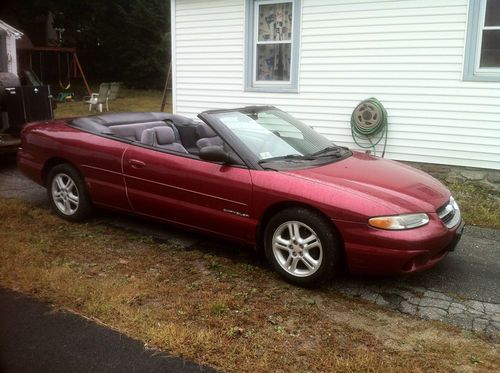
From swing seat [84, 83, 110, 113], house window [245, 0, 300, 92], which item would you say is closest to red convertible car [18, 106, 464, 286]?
house window [245, 0, 300, 92]

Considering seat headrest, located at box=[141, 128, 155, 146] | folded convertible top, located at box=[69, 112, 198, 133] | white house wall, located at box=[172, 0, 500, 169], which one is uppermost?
white house wall, located at box=[172, 0, 500, 169]

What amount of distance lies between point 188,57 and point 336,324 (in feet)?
25.3

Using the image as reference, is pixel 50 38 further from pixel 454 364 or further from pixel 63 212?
pixel 454 364

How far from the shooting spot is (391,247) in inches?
146

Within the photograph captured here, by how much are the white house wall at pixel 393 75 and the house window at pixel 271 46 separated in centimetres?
15

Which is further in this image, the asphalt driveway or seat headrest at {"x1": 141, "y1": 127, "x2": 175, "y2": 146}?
seat headrest at {"x1": 141, "y1": 127, "x2": 175, "y2": 146}

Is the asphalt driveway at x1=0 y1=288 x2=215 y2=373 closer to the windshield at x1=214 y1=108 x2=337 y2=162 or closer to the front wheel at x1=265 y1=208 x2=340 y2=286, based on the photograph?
the front wheel at x1=265 y1=208 x2=340 y2=286

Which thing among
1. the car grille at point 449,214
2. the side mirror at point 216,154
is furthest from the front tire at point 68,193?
the car grille at point 449,214

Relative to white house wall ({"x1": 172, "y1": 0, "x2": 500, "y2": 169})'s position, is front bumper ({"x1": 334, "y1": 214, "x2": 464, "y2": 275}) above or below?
below

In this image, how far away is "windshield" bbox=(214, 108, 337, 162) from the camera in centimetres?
461

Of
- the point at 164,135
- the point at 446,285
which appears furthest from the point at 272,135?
the point at 446,285

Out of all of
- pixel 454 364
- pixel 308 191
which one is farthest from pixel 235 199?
pixel 454 364

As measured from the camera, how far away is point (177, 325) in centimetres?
333

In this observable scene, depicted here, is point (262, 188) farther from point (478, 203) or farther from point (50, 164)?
point (478, 203)
